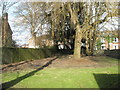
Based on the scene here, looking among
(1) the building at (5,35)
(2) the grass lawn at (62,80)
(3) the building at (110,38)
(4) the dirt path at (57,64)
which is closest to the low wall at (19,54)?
(4) the dirt path at (57,64)

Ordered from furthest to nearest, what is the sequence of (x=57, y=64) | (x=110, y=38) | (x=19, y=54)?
(x=110, y=38) → (x=19, y=54) → (x=57, y=64)

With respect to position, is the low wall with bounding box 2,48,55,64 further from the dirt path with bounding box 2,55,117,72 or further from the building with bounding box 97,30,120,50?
the building with bounding box 97,30,120,50

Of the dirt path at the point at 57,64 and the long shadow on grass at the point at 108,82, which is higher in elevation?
the long shadow on grass at the point at 108,82

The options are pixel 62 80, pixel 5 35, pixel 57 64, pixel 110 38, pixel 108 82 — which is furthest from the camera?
pixel 110 38

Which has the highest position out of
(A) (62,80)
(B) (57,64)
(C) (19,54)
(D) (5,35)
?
(D) (5,35)

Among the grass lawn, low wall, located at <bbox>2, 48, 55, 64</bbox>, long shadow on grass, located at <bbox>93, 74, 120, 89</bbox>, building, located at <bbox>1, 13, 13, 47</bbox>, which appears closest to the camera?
long shadow on grass, located at <bbox>93, 74, 120, 89</bbox>

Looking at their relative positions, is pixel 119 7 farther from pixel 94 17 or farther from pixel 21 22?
pixel 21 22

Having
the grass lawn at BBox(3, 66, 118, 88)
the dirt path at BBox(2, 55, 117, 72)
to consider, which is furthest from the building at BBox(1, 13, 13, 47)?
the grass lawn at BBox(3, 66, 118, 88)

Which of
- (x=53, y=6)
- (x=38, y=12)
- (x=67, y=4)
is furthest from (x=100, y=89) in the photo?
(x=38, y=12)

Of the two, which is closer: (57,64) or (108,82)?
(108,82)

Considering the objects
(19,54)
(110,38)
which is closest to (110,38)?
(110,38)

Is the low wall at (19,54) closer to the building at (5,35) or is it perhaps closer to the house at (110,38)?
the building at (5,35)

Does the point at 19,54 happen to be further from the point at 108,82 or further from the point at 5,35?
the point at 108,82

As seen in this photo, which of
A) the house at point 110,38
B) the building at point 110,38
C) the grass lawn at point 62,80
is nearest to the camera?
the grass lawn at point 62,80
